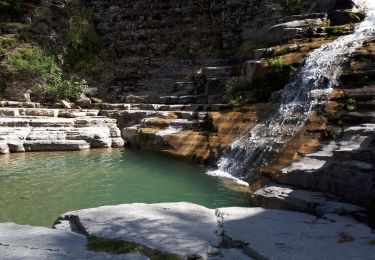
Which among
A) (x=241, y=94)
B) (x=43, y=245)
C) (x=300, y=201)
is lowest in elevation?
(x=300, y=201)

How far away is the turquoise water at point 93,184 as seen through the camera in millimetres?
8742

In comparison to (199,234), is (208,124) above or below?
above

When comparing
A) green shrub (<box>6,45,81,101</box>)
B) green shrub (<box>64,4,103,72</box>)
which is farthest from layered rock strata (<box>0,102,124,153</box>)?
green shrub (<box>64,4,103,72</box>)

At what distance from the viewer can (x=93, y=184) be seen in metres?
10.6

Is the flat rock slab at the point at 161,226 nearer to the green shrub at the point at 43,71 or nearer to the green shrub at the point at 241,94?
the green shrub at the point at 241,94

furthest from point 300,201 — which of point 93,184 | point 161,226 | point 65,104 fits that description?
point 65,104

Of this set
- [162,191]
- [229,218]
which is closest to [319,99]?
[162,191]

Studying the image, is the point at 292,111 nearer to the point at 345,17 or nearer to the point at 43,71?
the point at 345,17

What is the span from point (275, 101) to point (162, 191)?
248 inches

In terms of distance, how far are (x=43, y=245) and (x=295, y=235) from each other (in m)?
3.18

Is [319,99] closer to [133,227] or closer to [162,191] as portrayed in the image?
[162,191]

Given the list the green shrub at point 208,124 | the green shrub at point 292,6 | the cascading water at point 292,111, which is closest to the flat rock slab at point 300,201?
the cascading water at point 292,111

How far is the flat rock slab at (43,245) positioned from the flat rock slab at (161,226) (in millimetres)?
448

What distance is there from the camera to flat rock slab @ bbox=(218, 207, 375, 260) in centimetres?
465
